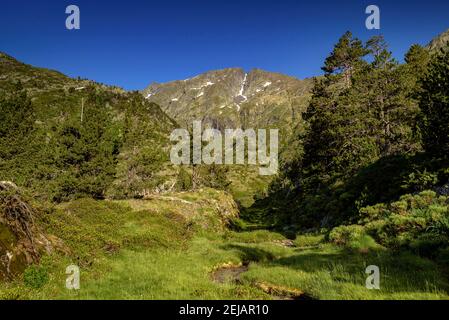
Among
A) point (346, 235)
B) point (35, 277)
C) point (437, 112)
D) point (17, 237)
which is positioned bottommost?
point (346, 235)

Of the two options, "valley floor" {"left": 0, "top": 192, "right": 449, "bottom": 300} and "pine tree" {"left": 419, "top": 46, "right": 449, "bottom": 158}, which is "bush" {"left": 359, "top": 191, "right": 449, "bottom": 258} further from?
"pine tree" {"left": 419, "top": 46, "right": 449, "bottom": 158}

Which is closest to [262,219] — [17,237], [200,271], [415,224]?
[415,224]

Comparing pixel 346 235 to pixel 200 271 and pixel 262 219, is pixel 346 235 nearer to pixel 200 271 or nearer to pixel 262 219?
pixel 200 271

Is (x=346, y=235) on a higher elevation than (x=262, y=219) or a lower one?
higher

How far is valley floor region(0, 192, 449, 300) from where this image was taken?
412 inches

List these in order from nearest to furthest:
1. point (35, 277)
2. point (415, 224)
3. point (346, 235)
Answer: point (35, 277)
point (415, 224)
point (346, 235)

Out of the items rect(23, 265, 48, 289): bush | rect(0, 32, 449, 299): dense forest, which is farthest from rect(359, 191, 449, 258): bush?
rect(23, 265, 48, 289): bush

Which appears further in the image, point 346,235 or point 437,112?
point 437,112

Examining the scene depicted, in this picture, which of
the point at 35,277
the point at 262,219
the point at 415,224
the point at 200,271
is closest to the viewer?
the point at 35,277

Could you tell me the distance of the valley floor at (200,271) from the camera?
10477 millimetres

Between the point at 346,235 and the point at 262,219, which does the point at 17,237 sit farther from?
the point at 262,219

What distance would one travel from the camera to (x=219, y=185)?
3287 inches

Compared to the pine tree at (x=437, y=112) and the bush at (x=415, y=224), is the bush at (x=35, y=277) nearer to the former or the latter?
the bush at (x=415, y=224)

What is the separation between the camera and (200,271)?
625 inches
